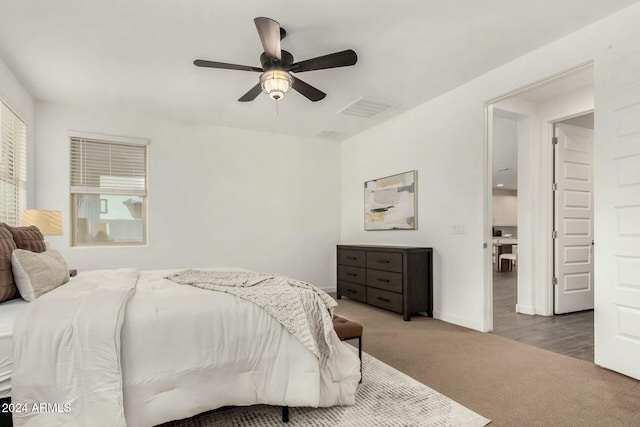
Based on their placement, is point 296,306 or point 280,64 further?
point 280,64

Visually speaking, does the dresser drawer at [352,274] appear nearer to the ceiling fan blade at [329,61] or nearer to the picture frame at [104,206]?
the ceiling fan blade at [329,61]

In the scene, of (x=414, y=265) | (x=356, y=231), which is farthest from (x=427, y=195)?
(x=356, y=231)

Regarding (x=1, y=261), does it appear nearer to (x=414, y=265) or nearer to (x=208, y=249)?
(x=208, y=249)

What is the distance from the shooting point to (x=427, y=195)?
4.45 m

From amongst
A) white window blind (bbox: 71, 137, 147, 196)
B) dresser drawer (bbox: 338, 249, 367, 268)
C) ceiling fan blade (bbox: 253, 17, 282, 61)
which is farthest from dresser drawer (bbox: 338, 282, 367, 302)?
ceiling fan blade (bbox: 253, 17, 282, 61)

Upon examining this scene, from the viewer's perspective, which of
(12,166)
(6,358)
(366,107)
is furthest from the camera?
(366,107)

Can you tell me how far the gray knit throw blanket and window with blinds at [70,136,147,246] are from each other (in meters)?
3.16

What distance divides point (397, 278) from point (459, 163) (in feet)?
5.01

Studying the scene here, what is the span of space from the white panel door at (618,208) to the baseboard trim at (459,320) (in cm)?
108

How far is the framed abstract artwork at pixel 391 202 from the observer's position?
4.69m

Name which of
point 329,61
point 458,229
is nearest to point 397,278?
point 458,229

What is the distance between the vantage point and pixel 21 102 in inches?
150

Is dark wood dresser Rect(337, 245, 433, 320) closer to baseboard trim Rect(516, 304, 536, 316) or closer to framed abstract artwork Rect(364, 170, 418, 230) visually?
framed abstract artwork Rect(364, 170, 418, 230)

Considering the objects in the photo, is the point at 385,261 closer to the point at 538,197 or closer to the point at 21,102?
the point at 538,197
